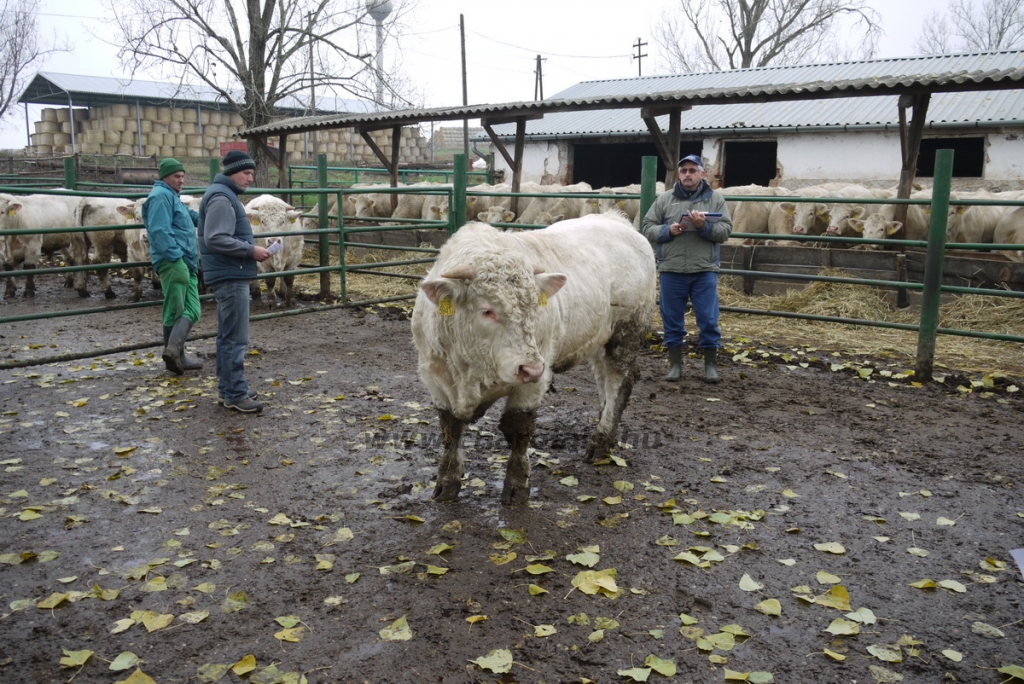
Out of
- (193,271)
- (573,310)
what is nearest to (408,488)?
(573,310)

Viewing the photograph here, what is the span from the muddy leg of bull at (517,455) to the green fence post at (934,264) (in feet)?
14.2

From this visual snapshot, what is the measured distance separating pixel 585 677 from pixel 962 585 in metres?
1.89

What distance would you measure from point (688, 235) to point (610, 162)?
65.4 feet

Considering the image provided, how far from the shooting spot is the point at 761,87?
1028 centimetres

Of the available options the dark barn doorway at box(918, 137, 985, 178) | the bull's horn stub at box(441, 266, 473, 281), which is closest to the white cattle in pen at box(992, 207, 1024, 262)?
the dark barn doorway at box(918, 137, 985, 178)

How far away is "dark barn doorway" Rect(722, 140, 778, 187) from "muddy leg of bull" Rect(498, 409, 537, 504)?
21881 millimetres

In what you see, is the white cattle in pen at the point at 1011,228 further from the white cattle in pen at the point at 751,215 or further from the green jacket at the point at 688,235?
the green jacket at the point at 688,235

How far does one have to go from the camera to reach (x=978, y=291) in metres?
6.61

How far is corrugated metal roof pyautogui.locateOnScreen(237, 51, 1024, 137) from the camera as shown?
367 inches

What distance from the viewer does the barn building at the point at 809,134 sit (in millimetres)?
17281

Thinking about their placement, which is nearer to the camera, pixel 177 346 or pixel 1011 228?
pixel 177 346

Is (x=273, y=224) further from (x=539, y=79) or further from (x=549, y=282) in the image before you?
(x=539, y=79)

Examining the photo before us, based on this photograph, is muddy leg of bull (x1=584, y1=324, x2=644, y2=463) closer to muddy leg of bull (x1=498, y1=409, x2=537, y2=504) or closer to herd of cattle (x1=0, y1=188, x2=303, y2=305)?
muddy leg of bull (x1=498, y1=409, x2=537, y2=504)

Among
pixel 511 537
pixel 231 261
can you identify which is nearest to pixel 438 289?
pixel 511 537
